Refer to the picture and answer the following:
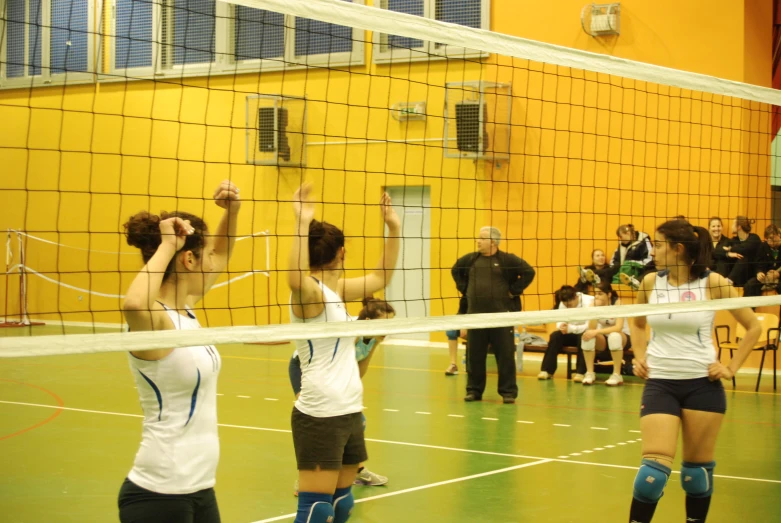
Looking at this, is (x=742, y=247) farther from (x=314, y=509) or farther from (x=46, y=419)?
(x=314, y=509)

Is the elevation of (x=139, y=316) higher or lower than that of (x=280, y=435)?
higher

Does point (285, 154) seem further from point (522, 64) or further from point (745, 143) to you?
point (745, 143)

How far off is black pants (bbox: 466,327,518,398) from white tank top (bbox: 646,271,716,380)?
205 inches

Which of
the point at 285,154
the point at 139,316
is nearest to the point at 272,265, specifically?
the point at 285,154

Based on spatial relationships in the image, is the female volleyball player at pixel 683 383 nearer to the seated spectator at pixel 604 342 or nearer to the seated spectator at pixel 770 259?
the seated spectator at pixel 604 342

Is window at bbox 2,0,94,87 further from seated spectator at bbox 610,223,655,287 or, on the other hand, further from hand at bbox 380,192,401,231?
hand at bbox 380,192,401,231

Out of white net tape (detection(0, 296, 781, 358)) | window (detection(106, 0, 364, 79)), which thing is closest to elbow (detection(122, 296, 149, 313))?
white net tape (detection(0, 296, 781, 358))

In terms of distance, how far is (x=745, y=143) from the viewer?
13.4 metres

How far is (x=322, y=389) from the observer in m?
3.95

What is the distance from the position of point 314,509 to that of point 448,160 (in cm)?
1219

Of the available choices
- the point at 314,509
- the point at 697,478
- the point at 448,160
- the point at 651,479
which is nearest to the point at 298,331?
the point at 314,509

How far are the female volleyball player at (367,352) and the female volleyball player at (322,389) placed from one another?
0.91m

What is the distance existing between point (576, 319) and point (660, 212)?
969 centimetres

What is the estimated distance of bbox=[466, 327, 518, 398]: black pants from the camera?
10.0m
